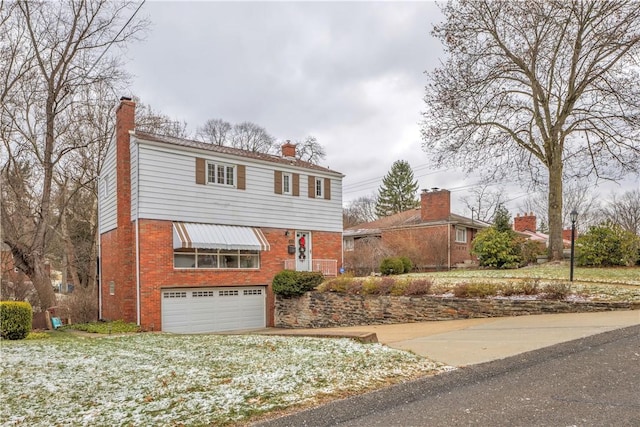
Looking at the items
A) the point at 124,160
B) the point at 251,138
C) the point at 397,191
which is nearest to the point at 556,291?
the point at 124,160

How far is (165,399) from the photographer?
5.04 m

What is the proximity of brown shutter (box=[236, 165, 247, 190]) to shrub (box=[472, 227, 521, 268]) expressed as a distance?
1146 centimetres

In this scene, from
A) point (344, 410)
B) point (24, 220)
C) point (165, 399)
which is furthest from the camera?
point (24, 220)

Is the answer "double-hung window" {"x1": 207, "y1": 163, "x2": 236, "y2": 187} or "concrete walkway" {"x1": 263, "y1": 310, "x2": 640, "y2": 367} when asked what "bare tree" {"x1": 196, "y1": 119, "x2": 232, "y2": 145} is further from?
"concrete walkway" {"x1": 263, "y1": 310, "x2": 640, "y2": 367}

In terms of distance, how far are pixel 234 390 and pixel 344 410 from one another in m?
1.41

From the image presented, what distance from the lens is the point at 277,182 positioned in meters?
20.3

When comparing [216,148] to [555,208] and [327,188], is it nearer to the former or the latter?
[327,188]

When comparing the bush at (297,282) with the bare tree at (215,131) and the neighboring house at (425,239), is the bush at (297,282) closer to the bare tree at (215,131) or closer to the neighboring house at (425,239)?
the neighboring house at (425,239)

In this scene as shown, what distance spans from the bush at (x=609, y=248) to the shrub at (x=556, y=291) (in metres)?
7.28

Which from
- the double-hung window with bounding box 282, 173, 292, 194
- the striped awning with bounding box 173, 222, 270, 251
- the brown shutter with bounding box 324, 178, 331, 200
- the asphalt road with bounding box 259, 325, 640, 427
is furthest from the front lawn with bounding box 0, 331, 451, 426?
the brown shutter with bounding box 324, 178, 331, 200

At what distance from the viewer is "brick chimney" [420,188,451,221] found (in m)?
30.0

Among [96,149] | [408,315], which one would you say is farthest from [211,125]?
[408,315]

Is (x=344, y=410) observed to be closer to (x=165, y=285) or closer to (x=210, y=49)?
(x=210, y=49)

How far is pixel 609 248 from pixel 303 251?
12620mm
